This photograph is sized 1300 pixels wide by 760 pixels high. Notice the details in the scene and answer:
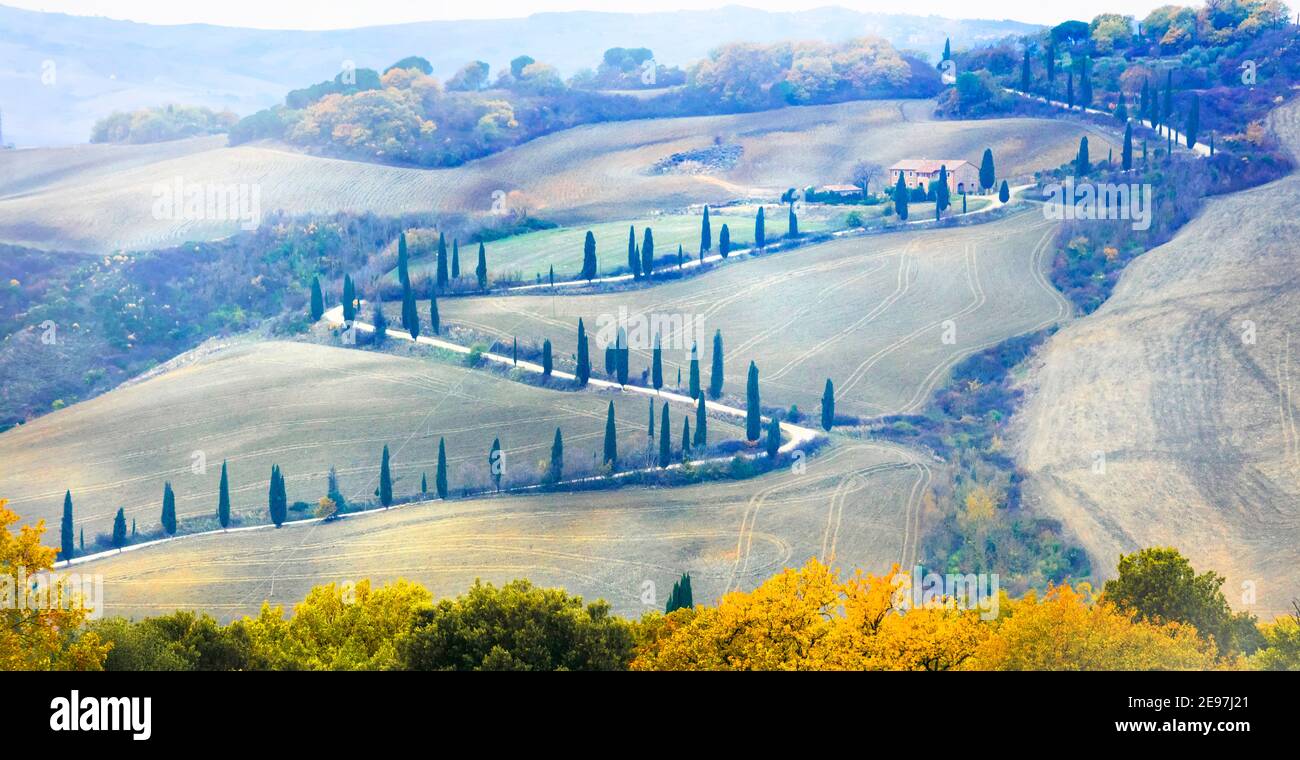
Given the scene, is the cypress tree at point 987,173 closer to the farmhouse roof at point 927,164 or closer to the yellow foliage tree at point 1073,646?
the farmhouse roof at point 927,164

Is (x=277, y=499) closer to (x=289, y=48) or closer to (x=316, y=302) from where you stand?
(x=316, y=302)

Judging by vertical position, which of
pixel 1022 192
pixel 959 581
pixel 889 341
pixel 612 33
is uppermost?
pixel 612 33

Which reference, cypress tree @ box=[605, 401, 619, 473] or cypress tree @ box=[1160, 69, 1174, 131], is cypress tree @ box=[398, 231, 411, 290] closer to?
cypress tree @ box=[605, 401, 619, 473]

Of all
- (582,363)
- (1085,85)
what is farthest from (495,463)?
(1085,85)

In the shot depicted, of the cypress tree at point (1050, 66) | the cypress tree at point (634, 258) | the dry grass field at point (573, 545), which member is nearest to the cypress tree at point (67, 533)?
the dry grass field at point (573, 545)

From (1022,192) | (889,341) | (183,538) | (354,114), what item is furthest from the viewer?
(354,114)
